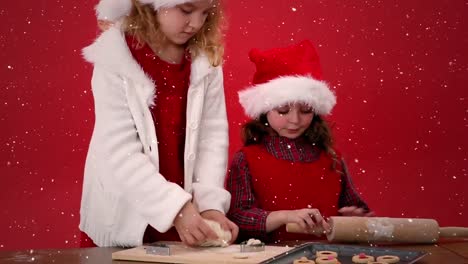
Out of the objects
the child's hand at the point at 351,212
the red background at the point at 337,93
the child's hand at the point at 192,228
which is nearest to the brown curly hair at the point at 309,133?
the child's hand at the point at 351,212

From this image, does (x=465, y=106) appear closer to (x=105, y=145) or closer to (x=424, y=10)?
(x=424, y=10)

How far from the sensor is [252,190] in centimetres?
188

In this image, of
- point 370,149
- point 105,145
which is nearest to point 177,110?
point 105,145

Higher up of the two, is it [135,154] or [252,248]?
[135,154]

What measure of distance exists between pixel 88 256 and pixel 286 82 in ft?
2.40

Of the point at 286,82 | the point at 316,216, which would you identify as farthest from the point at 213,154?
the point at 286,82

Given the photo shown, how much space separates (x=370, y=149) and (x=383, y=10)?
1.28 feet

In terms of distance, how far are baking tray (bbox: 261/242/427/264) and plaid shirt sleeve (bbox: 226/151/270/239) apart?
1.35 ft

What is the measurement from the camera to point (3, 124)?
226cm

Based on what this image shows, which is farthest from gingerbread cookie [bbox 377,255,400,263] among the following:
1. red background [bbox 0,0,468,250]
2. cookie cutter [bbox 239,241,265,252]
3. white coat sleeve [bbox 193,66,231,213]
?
red background [bbox 0,0,468,250]

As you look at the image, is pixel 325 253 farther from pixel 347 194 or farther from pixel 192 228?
pixel 347 194

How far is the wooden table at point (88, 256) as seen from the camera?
129 cm

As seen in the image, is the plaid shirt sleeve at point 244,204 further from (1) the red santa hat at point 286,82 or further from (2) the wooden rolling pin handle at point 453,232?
(2) the wooden rolling pin handle at point 453,232

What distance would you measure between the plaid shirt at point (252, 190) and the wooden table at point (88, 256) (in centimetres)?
41
